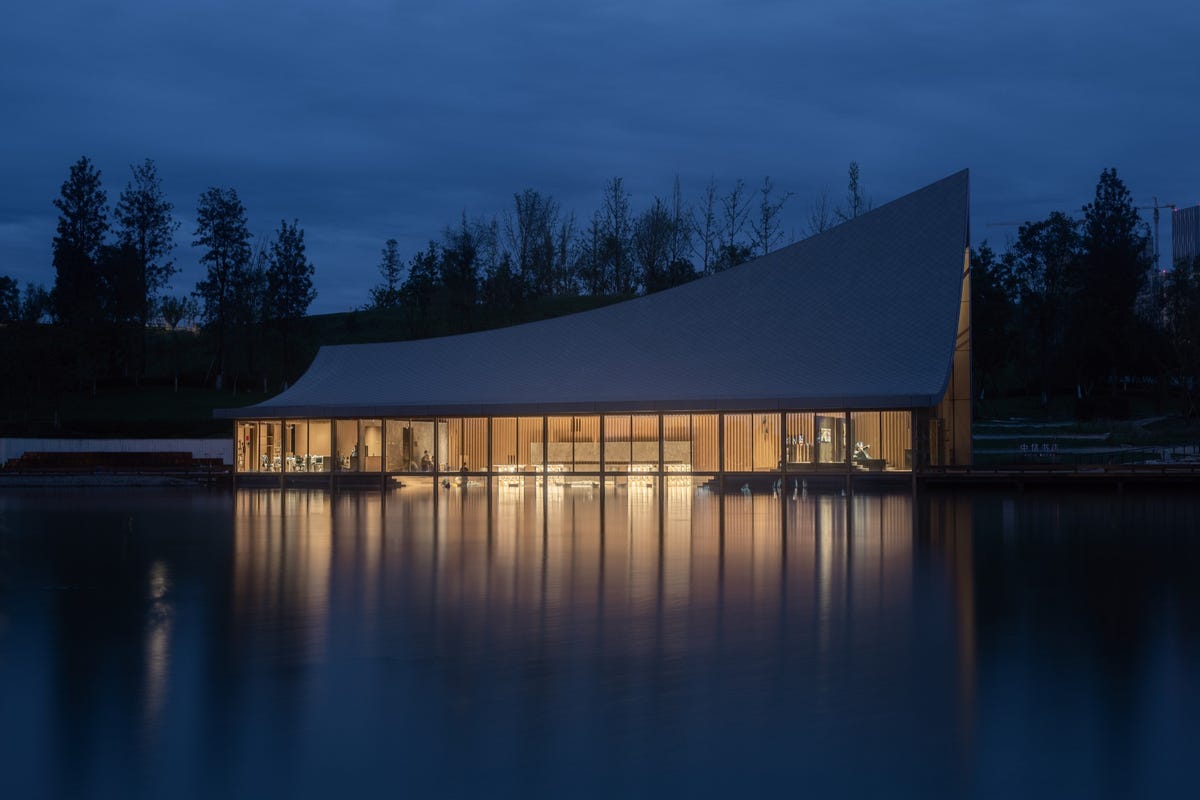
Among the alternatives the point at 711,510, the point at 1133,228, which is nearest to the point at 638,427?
the point at 711,510

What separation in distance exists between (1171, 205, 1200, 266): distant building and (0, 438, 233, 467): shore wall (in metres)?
105

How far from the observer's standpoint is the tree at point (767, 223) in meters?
55.3

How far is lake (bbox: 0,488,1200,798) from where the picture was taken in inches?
179

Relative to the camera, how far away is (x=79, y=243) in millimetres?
51250

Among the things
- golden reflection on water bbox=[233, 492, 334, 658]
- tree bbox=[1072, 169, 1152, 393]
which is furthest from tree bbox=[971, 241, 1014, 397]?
golden reflection on water bbox=[233, 492, 334, 658]

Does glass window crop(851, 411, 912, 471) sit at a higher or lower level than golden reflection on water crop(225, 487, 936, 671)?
higher

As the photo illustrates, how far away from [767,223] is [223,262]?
2527 centimetres

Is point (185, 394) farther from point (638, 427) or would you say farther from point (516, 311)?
point (638, 427)

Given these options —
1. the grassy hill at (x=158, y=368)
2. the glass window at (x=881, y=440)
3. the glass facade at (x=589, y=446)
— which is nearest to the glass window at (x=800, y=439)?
the glass facade at (x=589, y=446)

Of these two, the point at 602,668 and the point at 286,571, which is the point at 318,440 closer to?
the point at 286,571

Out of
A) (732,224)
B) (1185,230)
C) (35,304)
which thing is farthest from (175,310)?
(1185,230)

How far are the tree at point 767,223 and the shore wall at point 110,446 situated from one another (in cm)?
2973

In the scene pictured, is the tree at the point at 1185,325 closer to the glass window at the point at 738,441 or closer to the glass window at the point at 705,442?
the glass window at the point at 738,441

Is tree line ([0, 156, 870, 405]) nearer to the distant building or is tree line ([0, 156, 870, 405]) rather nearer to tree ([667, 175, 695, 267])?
tree ([667, 175, 695, 267])
